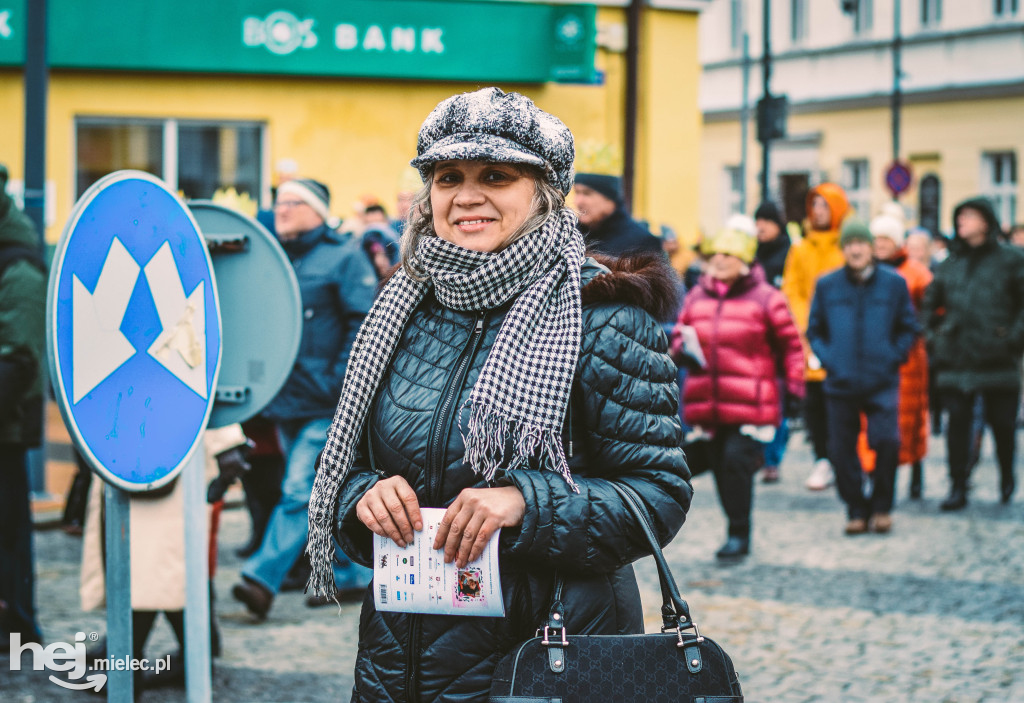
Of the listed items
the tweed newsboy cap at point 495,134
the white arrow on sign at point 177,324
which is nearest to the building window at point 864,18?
the white arrow on sign at point 177,324

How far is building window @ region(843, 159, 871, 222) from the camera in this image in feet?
115

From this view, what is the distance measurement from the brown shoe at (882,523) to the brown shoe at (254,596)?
428 cm

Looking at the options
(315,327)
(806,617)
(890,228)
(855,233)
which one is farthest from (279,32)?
(806,617)

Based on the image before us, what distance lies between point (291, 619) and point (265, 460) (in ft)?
3.81

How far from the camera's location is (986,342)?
10.1 m

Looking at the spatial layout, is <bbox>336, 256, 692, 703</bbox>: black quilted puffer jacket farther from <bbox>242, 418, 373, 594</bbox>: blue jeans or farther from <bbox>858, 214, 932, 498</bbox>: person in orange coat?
<bbox>858, 214, 932, 498</bbox>: person in orange coat

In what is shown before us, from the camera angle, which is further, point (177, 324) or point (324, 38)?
point (324, 38)

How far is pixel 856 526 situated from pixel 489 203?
22.0ft

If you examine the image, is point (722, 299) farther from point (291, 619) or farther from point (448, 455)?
point (448, 455)

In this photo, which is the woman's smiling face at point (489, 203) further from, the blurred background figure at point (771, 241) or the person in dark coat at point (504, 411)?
the blurred background figure at point (771, 241)

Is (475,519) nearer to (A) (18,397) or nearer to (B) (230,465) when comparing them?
(B) (230,465)

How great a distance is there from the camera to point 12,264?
558cm

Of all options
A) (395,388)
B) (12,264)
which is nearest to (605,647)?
(395,388)

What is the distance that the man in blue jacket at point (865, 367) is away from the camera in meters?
9.05
